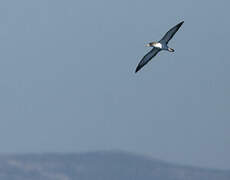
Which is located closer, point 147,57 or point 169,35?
point 169,35

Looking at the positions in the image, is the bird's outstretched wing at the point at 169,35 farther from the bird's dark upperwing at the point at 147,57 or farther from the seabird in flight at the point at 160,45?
the bird's dark upperwing at the point at 147,57

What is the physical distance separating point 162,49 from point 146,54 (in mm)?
5794

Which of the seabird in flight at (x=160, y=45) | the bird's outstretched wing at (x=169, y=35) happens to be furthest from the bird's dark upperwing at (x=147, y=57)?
the bird's outstretched wing at (x=169, y=35)

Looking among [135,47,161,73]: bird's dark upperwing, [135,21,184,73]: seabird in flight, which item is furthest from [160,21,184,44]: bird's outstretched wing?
[135,47,161,73]: bird's dark upperwing

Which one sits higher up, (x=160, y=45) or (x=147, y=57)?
(x=147, y=57)

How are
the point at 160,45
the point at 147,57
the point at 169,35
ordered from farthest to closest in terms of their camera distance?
A: the point at 147,57 < the point at 160,45 < the point at 169,35

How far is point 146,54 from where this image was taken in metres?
104

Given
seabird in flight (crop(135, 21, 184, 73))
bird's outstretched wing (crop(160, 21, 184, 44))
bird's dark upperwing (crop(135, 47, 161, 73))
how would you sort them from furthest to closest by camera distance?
1. bird's dark upperwing (crop(135, 47, 161, 73))
2. bird's outstretched wing (crop(160, 21, 184, 44))
3. seabird in flight (crop(135, 21, 184, 73))

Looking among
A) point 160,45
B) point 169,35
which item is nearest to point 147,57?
point 160,45

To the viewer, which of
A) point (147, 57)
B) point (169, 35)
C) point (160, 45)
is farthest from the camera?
point (147, 57)

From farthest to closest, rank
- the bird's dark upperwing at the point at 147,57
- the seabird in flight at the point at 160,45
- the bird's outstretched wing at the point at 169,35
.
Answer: the bird's dark upperwing at the point at 147,57 < the bird's outstretched wing at the point at 169,35 < the seabird in flight at the point at 160,45

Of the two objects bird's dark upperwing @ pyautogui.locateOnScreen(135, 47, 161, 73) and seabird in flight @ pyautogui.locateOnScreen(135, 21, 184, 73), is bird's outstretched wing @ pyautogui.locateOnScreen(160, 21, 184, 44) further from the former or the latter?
bird's dark upperwing @ pyautogui.locateOnScreen(135, 47, 161, 73)

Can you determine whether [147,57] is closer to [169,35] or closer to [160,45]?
[160,45]

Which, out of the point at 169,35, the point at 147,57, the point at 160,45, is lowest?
the point at 160,45
